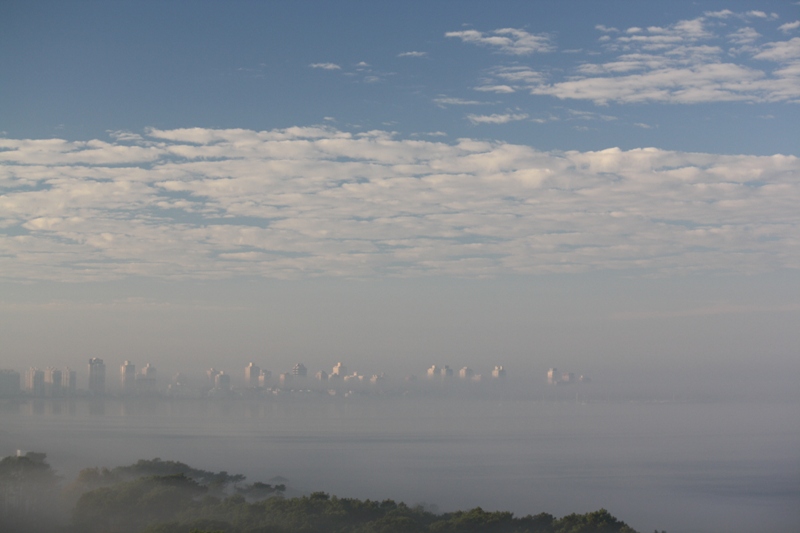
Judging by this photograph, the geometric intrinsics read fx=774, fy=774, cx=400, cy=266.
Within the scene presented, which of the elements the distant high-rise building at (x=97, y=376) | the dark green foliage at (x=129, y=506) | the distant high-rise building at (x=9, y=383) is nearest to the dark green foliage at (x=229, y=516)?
the dark green foliage at (x=129, y=506)

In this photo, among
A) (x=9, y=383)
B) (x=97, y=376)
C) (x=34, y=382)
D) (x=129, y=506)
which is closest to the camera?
(x=129, y=506)

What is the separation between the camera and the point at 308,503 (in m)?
28.7

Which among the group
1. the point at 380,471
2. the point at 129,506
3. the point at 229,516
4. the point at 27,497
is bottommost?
the point at 380,471

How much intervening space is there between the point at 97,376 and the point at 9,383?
4724 centimetres

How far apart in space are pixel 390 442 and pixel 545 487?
4826cm

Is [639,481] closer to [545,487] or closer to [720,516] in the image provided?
[545,487]

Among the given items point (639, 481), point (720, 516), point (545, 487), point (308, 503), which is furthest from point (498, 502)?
point (308, 503)

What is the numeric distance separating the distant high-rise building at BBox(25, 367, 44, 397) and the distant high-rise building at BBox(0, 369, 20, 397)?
901cm

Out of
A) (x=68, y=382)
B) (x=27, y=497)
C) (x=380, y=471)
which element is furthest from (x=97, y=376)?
(x=27, y=497)

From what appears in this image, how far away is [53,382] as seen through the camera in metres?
128

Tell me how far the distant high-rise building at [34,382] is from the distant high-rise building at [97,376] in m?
16.8

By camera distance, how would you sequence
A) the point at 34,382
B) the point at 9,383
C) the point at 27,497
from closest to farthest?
the point at 27,497, the point at 9,383, the point at 34,382

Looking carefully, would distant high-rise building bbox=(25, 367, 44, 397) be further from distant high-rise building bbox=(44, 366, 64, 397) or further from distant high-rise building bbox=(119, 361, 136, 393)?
distant high-rise building bbox=(119, 361, 136, 393)

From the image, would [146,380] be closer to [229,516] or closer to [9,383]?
[9,383]
